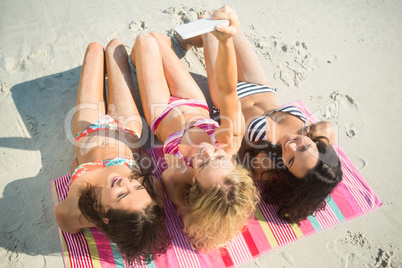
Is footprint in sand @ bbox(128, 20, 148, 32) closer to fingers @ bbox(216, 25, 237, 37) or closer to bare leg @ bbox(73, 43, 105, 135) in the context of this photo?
bare leg @ bbox(73, 43, 105, 135)

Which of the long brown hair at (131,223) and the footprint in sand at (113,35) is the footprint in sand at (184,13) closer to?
the footprint in sand at (113,35)

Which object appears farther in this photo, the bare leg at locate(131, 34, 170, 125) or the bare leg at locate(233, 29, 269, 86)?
the bare leg at locate(233, 29, 269, 86)

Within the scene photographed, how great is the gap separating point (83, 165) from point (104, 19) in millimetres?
2878

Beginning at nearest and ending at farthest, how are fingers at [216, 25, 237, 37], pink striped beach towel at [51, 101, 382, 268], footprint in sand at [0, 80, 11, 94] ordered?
1. fingers at [216, 25, 237, 37]
2. pink striped beach towel at [51, 101, 382, 268]
3. footprint in sand at [0, 80, 11, 94]

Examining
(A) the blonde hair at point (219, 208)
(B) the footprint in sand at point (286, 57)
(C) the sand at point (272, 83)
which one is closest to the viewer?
(A) the blonde hair at point (219, 208)

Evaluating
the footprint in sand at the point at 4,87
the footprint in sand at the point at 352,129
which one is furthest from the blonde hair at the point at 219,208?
the footprint in sand at the point at 4,87

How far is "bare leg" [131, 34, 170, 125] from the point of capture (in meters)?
3.40

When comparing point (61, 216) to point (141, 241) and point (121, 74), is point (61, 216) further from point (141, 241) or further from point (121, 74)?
point (121, 74)

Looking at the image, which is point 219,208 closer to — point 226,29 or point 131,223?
point 131,223

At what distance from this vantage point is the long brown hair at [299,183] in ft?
9.25

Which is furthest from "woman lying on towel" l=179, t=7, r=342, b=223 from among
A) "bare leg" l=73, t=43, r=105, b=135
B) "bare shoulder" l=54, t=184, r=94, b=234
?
"bare shoulder" l=54, t=184, r=94, b=234

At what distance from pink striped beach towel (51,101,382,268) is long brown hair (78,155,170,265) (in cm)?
35

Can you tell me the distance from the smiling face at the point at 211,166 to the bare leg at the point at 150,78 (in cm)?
103

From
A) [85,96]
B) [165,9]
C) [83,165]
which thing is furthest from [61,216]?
[165,9]
